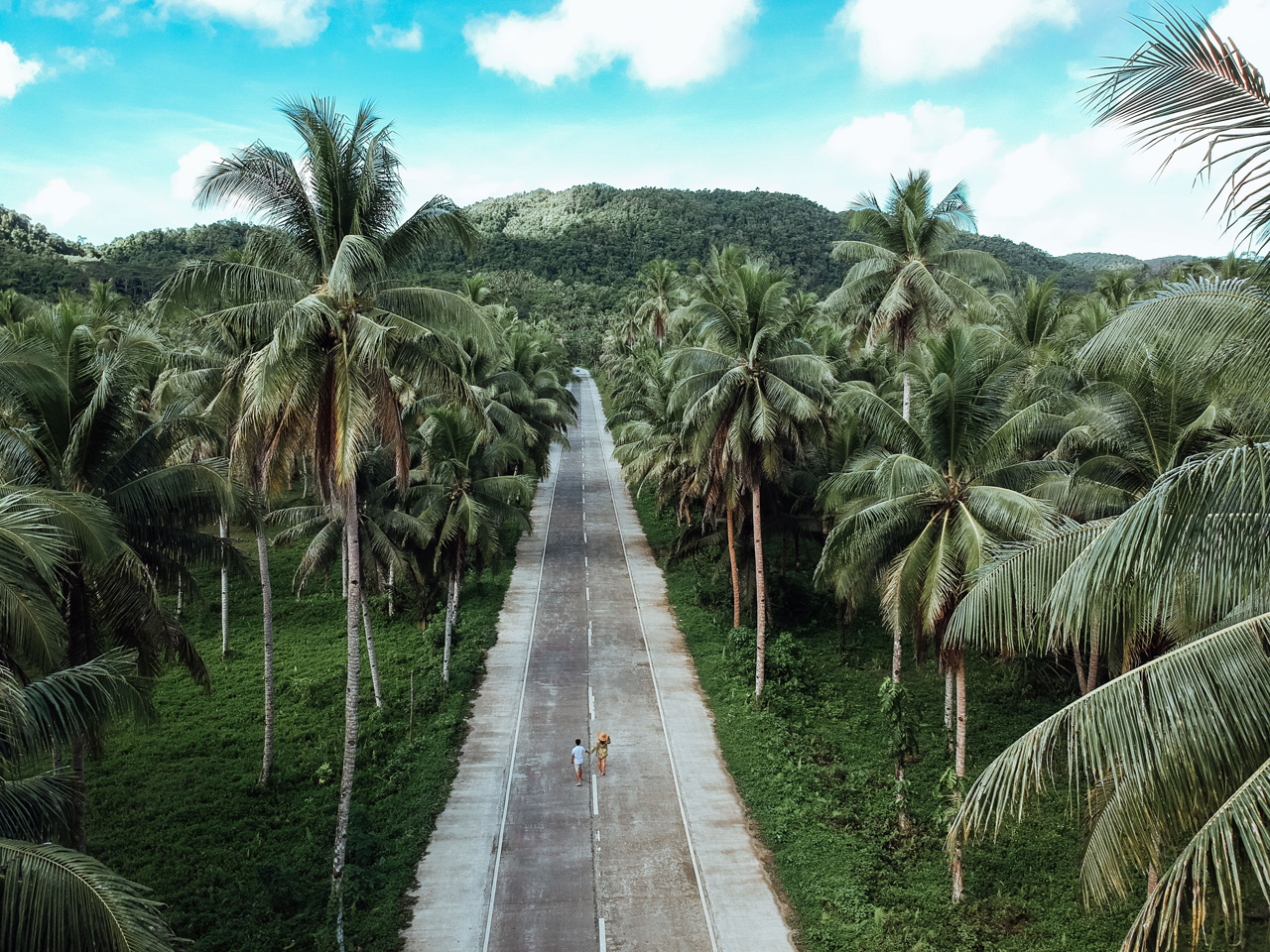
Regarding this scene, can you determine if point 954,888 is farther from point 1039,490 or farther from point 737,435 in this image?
point 737,435

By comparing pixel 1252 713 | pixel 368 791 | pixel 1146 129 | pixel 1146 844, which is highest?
pixel 1146 129

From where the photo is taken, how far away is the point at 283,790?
772 inches

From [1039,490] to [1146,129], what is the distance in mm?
11107

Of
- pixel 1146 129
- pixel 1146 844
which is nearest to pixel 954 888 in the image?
pixel 1146 844

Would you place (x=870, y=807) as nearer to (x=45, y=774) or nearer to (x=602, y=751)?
(x=602, y=751)

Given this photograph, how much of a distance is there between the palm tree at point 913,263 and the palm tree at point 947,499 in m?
10.2

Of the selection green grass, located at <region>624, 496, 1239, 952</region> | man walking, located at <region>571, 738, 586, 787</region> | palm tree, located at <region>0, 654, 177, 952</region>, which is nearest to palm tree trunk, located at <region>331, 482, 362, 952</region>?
man walking, located at <region>571, 738, 586, 787</region>

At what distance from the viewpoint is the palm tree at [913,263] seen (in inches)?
1046

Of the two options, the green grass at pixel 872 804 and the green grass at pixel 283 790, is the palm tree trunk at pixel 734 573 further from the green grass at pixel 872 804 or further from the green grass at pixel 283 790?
the green grass at pixel 283 790

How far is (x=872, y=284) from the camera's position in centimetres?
2755

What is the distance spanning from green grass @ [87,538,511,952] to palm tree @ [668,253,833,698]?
9.90 metres

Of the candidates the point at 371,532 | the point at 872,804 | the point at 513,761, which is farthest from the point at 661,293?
the point at 872,804

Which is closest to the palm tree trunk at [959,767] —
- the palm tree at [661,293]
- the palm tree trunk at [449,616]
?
the palm tree trunk at [449,616]

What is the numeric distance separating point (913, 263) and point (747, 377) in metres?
8.94
